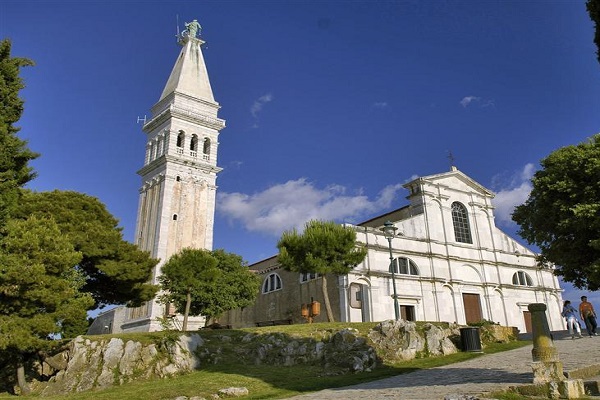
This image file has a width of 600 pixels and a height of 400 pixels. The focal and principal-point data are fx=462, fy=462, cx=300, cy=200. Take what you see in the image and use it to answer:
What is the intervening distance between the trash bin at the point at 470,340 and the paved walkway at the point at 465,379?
2.64 m

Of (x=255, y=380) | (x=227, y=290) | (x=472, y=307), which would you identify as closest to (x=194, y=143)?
(x=227, y=290)

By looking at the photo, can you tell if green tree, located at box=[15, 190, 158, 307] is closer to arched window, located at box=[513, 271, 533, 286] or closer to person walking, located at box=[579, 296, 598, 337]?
person walking, located at box=[579, 296, 598, 337]

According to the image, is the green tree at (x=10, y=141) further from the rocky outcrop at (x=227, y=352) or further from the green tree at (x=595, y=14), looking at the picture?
the green tree at (x=595, y=14)

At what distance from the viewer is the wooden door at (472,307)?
3600 centimetres

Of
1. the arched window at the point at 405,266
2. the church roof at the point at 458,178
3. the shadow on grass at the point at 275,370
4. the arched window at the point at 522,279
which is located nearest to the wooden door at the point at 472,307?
the arched window at the point at 522,279

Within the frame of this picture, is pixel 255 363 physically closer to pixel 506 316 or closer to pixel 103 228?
pixel 103 228

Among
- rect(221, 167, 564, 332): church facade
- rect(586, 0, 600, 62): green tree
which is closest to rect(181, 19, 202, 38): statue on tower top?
rect(221, 167, 564, 332): church facade

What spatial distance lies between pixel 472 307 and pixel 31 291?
102 feet

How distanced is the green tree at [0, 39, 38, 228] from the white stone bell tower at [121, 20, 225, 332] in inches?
917

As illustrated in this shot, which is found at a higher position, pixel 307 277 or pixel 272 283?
pixel 272 283

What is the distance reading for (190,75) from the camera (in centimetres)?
4975

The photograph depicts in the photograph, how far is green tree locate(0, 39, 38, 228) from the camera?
663 inches

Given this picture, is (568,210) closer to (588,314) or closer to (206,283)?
(588,314)

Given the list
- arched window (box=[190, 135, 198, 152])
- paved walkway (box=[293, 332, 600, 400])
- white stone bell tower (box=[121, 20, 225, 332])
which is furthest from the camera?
arched window (box=[190, 135, 198, 152])
